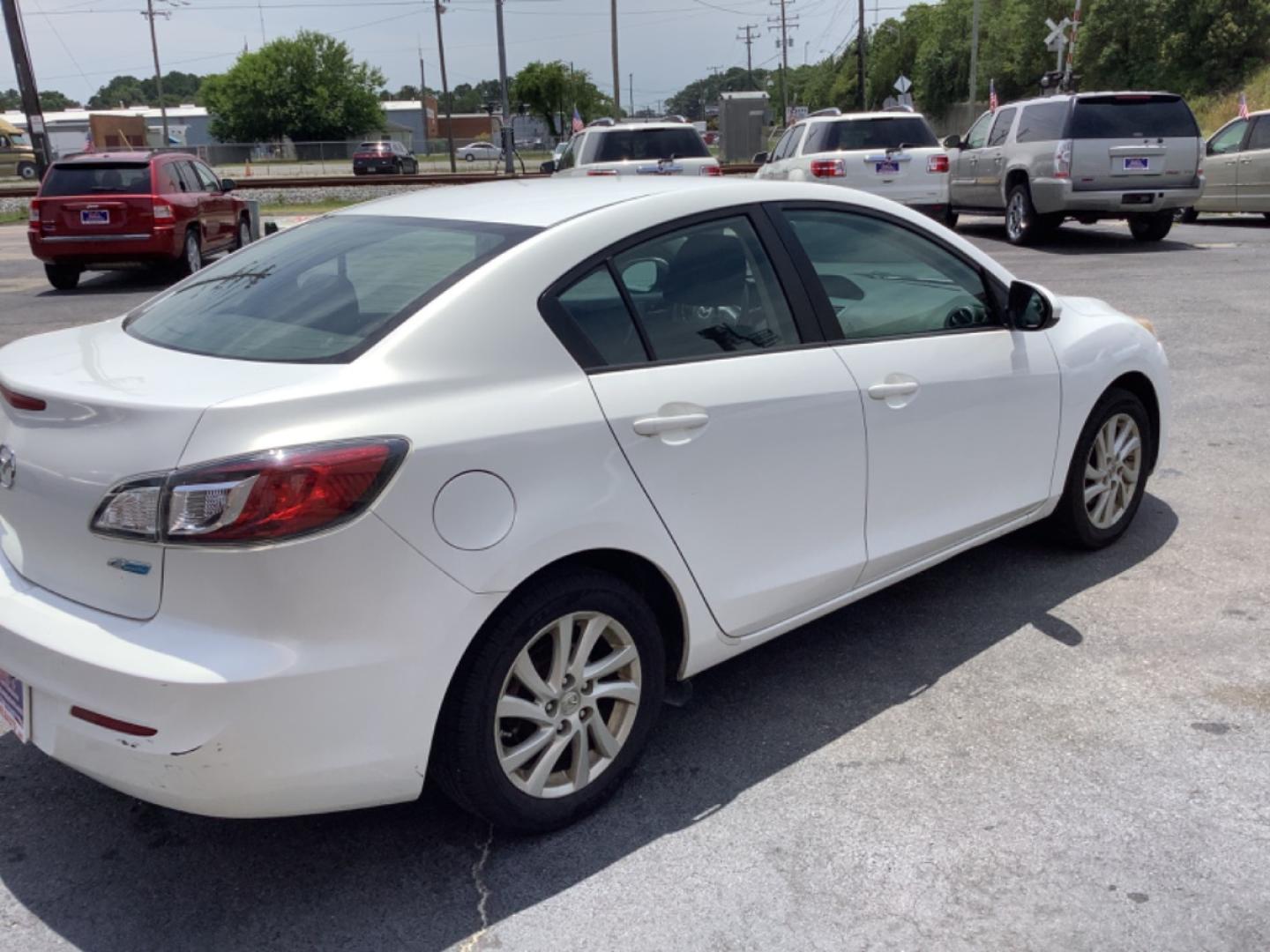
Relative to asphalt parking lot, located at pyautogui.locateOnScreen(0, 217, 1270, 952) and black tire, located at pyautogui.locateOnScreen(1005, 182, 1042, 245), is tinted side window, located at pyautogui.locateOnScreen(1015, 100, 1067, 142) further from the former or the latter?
asphalt parking lot, located at pyautogui.locateOnScreen(0, 217, 1270, 952)

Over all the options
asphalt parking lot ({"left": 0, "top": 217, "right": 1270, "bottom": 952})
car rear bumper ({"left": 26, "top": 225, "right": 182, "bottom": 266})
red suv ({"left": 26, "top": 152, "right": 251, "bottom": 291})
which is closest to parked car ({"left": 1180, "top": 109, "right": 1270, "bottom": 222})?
red suv ({"left": 26, "top": 152, "right": 251, "bottom": 291})

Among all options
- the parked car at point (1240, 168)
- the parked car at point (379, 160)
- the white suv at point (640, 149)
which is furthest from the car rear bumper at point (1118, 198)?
the parked car at point (379, 160)

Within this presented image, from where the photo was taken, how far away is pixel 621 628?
9.82 ft

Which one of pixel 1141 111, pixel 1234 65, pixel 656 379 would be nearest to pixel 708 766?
pixel 656 379

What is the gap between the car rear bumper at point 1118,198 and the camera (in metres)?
14.7

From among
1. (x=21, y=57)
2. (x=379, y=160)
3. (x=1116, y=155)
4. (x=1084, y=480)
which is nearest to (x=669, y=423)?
(x=1084, y=480)

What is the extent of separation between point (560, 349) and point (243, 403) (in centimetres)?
79

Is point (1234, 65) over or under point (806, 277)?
over

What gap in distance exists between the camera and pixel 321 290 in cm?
316

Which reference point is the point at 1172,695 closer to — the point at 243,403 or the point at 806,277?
the point at 806,277

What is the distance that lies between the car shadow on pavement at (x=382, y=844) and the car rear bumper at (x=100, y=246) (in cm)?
1241

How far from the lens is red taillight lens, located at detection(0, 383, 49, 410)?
2.76m

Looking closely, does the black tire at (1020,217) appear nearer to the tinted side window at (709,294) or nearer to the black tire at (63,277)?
the black tire at (63,277)

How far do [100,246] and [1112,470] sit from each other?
13367 mm
